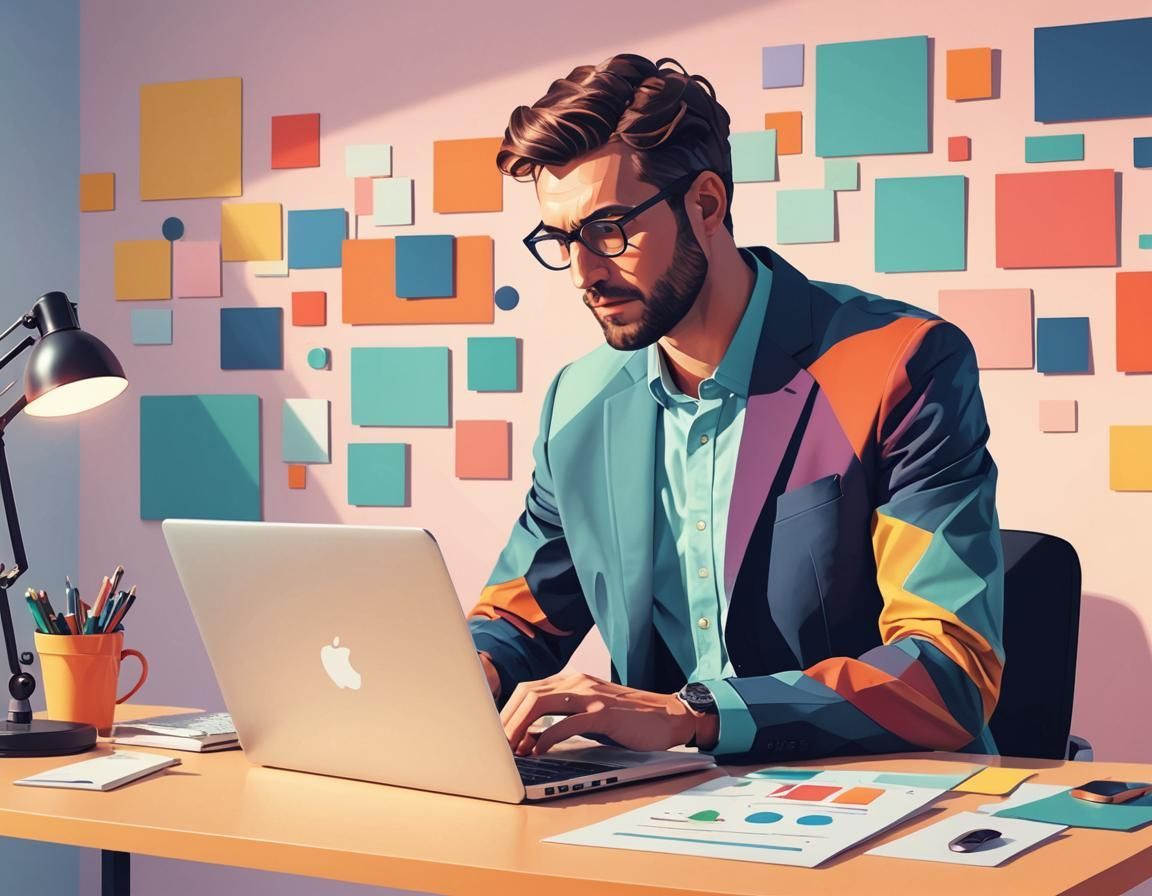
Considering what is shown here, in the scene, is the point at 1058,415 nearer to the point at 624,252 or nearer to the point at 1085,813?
the point at 624,252

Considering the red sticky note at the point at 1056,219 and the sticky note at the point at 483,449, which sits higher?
the red sticky note at the point at 1056,219

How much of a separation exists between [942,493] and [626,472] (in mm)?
432

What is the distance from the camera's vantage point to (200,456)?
3330 millimetres

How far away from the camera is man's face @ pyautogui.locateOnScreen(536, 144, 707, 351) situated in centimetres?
184

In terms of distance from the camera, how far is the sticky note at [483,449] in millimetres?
3043

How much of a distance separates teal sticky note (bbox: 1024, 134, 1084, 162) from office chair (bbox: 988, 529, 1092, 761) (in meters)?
0.88

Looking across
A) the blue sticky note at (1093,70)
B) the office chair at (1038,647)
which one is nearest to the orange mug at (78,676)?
the office chair at (1038,647)

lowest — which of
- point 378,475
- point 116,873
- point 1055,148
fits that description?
point 116,873

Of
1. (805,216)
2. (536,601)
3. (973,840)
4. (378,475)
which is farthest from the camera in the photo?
(378,475)

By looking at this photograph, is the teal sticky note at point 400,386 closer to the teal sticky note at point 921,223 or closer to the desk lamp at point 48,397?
the teal sticky note at point 921,223

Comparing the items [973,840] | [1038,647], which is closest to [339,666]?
[973,840]

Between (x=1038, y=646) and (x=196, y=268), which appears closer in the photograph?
(x=1038, y=646)

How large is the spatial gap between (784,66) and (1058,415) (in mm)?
834

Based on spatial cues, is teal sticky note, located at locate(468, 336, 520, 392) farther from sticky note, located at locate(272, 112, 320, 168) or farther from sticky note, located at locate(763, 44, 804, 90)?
sticky note, located at locate(763, 44, 804, 90)
